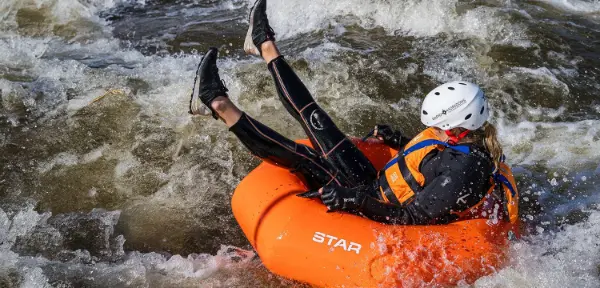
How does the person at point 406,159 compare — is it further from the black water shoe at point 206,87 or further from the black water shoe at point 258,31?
the black water shoe at point 258,31

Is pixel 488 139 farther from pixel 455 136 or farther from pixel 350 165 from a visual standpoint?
pixel 350 165

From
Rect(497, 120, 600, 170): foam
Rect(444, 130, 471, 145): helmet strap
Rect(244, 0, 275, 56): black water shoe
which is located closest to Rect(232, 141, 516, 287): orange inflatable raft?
Rect(444, 130, 471, 145): helmet strap

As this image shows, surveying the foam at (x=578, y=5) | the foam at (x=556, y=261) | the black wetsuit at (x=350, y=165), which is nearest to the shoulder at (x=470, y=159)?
the black wetsuit at (x=350, y=165)

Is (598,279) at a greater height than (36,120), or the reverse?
(36,120)

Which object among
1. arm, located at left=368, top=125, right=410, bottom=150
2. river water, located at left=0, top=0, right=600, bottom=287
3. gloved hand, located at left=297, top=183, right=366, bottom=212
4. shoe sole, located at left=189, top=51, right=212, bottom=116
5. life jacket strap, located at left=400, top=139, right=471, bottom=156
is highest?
shoe sole, located at left=189, top=51, right=212, bottom=116

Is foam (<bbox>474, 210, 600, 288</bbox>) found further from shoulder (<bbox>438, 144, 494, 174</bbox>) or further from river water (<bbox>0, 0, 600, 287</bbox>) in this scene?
shoulder (<bbox>438, 144, 494, 174</bbox>)

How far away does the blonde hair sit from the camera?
159 inches

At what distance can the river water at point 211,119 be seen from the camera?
15.6 ft

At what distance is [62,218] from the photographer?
5191mm

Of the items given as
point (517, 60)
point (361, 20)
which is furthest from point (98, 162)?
point (517, 60)

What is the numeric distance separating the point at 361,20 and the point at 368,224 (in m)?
5.04

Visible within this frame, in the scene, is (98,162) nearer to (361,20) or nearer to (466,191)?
(466,191)

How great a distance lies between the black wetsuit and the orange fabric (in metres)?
0.06

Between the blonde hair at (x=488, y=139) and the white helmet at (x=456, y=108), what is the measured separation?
49 millimetres
